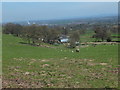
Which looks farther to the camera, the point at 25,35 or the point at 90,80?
the point at 25,35

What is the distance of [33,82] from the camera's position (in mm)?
10500

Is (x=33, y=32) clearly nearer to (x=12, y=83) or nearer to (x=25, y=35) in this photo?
(x=25, y=35)

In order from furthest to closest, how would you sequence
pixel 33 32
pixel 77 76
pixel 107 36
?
pixel 107 36 → pixel 33 32 → pixel 77 76

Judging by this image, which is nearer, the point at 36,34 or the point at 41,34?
the point at 36,34

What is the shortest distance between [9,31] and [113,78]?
3623 inches

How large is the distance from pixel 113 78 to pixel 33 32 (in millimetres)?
47163

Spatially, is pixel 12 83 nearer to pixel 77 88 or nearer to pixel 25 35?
pixel 77 88

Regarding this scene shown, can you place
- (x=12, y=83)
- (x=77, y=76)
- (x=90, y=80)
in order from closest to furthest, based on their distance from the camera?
(x=12, y=83) → (x=90, y=80) → (x=77, y=76)

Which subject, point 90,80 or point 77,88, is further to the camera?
point 90,80

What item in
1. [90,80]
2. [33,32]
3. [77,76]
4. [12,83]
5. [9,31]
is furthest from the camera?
[9,31]

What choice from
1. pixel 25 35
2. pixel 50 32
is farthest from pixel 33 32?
pixel 50 32

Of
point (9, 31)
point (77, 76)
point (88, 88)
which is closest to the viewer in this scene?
point (88, 88)

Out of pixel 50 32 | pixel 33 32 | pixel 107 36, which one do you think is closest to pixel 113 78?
pixel 33 32

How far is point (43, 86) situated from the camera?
31.7 feet
